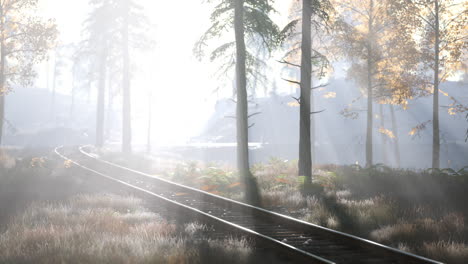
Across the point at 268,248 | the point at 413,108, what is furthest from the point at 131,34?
the point at 413,108

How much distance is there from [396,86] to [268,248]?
14.1 meters

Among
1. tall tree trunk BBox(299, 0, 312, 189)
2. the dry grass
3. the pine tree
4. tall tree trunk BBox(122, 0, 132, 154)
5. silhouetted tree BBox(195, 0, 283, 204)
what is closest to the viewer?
the dry grass

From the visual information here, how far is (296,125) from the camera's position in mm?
65438

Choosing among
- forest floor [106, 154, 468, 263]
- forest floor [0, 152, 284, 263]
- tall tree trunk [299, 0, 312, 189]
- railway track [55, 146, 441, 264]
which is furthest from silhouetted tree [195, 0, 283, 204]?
forest floor [0, 152, 284, 263]

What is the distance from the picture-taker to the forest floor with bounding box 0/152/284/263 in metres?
5.66

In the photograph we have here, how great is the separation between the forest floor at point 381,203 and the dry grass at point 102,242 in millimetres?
2843

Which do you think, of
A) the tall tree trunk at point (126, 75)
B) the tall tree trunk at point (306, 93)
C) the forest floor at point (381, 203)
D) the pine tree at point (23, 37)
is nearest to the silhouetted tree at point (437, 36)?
the forest floor at point (381, 203)

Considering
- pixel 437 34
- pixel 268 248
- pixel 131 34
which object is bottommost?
pixel 268 248

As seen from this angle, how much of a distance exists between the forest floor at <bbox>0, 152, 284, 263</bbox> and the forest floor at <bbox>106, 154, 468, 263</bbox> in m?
2.60

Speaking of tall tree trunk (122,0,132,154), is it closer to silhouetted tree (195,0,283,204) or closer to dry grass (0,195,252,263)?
silhouetted tree (195,0,283,204)

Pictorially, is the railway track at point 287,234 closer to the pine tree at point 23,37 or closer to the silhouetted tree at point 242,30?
the silhouetted tree at point 242,30

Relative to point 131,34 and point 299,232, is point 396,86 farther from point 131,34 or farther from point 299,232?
point 131,34

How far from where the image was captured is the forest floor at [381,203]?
6.92 meters

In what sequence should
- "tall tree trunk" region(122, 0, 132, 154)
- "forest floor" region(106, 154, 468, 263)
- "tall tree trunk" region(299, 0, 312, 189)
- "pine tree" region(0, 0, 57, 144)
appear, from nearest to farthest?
"forest floor" region(106, 154, 468, 263) < "tall tree trunk" region(299, 0, 312, 189) < "pine tree" region(0, 0, 57, 144) < "tall tree trunk" region(122, 0, 132, 154)
